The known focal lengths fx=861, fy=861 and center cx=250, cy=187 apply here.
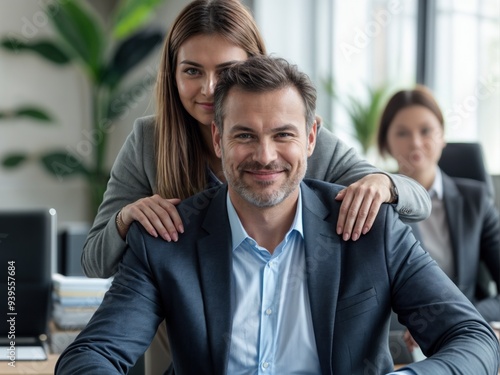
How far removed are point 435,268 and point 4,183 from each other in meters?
5.61

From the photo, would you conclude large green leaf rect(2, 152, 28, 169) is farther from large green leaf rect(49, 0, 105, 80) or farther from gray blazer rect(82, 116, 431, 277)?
gray blazer rect(82, 116, 431, 277)

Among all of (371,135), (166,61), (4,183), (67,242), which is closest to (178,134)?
(166,61)

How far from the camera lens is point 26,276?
8.55ft

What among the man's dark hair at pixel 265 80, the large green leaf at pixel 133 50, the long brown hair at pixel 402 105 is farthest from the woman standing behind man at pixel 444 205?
the large green leaf at pixel 133 50

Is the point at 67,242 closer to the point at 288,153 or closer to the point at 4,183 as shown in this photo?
the point at 288,153

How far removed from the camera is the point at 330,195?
1956mm

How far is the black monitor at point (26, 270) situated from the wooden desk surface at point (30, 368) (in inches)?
7.7

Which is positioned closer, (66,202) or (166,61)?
(166,61)

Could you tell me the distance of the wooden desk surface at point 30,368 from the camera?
2221mm

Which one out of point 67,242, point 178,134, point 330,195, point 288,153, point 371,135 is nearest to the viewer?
point 288,153

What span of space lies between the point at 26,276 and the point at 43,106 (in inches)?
182

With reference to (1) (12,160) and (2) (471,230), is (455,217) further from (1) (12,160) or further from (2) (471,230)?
(1) (12,160)

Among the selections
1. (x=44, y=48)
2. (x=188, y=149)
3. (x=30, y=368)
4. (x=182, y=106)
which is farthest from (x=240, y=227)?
(x=44, y=48)

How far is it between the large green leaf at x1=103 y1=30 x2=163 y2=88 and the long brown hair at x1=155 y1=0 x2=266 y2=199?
461 cm
